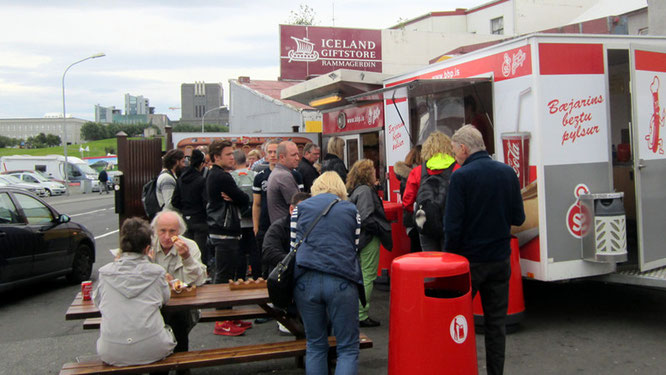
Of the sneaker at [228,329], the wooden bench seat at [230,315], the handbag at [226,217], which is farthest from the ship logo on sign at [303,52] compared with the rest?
the wooden bench seat at [230,315]

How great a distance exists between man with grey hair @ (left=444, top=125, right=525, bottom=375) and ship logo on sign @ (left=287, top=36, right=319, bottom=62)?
21.6 meters

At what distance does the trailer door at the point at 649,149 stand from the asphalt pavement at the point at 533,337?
0.81 meters

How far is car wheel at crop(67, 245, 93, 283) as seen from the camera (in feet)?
28.0

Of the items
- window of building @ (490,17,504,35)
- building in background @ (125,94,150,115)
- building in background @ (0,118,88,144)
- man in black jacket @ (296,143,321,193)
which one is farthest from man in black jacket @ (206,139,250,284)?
building in background @ (125,94,150,115)

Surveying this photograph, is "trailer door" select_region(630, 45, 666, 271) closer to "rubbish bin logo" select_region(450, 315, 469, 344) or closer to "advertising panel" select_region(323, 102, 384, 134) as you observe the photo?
"rubbish bin logo" select_region(450, 315, 469, 344)

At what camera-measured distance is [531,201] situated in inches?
213

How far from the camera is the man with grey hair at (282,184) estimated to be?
5.59 m

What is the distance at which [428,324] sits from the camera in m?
3.70

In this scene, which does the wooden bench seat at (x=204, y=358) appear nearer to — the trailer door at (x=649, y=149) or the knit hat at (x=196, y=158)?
the knit hat at (x=196, y=158)

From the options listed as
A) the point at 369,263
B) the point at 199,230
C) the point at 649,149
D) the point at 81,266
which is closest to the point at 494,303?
the point at 369,263

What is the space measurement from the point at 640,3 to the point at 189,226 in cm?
1755

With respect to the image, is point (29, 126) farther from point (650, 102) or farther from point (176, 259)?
point (650, 102)

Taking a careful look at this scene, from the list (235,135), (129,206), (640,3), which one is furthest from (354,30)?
(129,206)

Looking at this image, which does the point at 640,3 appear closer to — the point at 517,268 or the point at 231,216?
the point at 517,268
